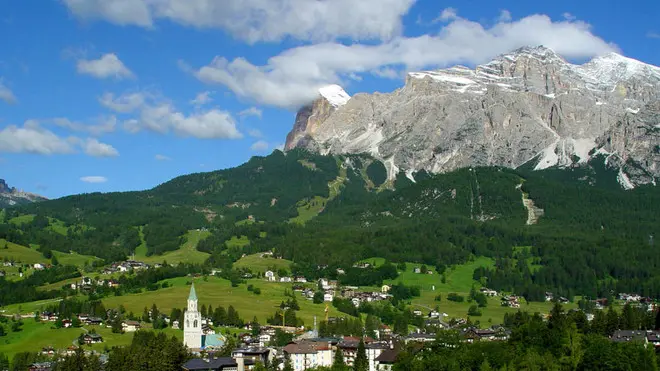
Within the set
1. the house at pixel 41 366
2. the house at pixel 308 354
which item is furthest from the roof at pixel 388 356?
the house at pixel 41 366

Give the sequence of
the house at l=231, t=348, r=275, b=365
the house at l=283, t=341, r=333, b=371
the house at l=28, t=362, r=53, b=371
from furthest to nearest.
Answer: the house at l=283, t=341, r=333, b=371 → the house at l=231, t=348, r=275, b=365 → the house at l=28, t=362, r=53, b=371

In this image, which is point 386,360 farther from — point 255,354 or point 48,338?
point 48,338

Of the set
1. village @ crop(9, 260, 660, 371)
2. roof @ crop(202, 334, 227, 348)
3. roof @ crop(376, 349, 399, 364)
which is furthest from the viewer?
roof @ crop(202, 334, 227, 348)

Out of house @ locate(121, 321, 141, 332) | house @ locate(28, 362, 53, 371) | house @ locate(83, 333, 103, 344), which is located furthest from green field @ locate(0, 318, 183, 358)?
house @ locate(28, 362, 53, 371)

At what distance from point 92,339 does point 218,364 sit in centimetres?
4651

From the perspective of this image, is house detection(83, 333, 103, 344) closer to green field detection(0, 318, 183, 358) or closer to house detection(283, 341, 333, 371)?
green field detection(0, 318, 183, 358)

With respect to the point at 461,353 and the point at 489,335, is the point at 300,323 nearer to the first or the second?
the point at 489,335

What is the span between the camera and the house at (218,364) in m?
132

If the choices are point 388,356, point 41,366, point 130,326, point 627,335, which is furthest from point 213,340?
point 627,335

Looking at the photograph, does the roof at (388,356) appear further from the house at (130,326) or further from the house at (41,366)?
the house at (130,326)

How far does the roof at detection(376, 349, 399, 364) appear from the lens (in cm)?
13640

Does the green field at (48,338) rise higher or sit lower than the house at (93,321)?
lower

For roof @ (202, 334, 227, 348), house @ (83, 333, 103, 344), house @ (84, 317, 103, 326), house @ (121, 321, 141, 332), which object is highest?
house @ (84, 317, 103, 326)

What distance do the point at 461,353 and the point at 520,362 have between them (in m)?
11.9
